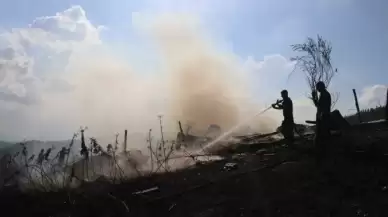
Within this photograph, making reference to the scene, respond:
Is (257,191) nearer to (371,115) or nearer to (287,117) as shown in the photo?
(287,117)

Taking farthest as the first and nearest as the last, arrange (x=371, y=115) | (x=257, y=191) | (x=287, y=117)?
1. (x=371, y=115)
2. (x=287, y=117)
3. (x=257, y=191)

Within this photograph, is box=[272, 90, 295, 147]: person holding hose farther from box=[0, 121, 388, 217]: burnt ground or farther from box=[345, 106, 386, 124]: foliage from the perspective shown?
box=[345, 106, 386, 124]: foliage

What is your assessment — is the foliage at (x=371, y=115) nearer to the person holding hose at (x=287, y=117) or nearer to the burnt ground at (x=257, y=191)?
the person holding hose at (x=287, y=117)

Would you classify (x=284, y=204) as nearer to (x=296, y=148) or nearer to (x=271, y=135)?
(x=296, y=148)

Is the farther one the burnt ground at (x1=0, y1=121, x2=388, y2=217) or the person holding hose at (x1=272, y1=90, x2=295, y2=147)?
the person holding hose at (x1=272, y1=90, x2=295, y2=147)

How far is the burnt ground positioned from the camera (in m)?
7.34

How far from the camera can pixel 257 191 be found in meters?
8.24

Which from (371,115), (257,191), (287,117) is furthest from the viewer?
(371,115)

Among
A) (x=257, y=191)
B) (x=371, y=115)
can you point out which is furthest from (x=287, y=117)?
(x=371, y=115)

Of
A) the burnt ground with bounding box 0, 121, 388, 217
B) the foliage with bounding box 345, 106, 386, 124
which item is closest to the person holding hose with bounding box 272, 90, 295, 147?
the burnt ground with bounding box 0, 121, 388, 217

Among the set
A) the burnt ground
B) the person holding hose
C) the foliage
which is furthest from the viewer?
the foliage

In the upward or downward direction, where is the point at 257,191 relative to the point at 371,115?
downward

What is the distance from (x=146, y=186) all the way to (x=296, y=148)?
4.54 meters

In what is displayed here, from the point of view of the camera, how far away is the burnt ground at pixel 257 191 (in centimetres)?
734
